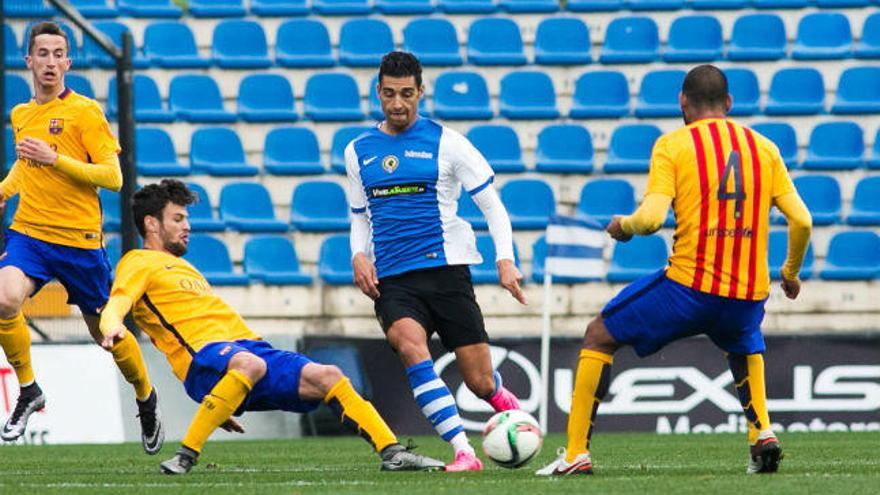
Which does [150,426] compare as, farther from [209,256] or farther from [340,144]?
[340,144]

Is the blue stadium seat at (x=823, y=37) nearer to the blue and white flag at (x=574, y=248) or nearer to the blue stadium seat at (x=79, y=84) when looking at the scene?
the blue and white flag at (x=574, y=248)

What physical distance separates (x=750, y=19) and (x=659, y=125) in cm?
131

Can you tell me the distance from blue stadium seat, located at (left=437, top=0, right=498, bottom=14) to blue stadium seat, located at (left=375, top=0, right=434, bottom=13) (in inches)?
4.1

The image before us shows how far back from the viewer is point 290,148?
1444cm

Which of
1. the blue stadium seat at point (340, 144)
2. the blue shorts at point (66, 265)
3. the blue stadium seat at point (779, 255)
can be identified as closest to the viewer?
the blue shorts at point (66, 265)

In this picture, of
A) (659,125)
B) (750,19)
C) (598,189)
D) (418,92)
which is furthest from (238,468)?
(750,19)

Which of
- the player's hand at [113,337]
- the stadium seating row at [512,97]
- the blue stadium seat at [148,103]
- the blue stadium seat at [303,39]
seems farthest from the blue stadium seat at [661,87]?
the player's hand at [113,337]

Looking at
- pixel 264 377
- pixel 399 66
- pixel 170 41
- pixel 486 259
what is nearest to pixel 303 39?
pixel 170 41

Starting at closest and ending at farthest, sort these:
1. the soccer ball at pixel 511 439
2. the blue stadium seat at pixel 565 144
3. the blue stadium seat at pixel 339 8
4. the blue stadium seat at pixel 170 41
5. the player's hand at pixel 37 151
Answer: the soccer ball at pixel 511 439 → the player's hand at pixel 37 151 → the blue stadium seat at pixel 565 144 → the blue stadium seat at pixel 170 41 → the blue stadium seat at pixel 339 8

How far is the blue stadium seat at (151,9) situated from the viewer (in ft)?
50.6

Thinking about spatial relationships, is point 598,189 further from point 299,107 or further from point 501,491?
point 501,491

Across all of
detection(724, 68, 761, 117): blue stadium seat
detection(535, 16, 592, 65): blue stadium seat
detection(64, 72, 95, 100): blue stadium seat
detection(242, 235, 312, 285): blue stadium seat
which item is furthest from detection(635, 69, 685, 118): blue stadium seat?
detection(64, 72, 95, 100): blue stadium seat

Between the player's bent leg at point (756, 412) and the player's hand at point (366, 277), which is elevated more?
the player's hand at point (366, 277)

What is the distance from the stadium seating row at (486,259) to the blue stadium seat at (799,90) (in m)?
1.28
